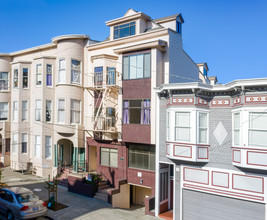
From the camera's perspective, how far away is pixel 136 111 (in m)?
17.9

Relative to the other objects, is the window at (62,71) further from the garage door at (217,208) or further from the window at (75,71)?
the garage door at (217,208)

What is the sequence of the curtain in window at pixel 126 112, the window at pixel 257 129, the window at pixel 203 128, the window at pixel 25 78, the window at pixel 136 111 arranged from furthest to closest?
the window at pixel 25 78 → the curtain in window at pixel 126 112 → the window at pixel 136 111 → the window at pixel 203 128 → the window at pixel 257 129

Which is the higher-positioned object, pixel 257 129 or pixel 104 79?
pixel 104 79

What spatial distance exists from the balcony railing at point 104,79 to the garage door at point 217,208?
905 cm

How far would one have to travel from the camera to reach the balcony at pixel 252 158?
1209cm

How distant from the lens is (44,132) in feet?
76.5

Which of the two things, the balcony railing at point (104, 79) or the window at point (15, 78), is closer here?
the balcony railing at point (104, 79)

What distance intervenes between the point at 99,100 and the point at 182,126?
26.9 feet

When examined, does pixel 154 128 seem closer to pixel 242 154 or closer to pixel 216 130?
pixel 216 130

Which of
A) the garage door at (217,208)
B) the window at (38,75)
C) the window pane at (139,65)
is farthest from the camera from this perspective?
the window at (38,75)

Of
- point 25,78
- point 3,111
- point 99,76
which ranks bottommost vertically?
point 3,111

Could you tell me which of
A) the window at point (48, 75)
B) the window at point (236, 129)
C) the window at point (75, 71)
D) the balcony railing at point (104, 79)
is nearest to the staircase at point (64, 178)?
the window at point (75, 71)

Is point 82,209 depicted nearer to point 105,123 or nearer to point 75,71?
point 105,123

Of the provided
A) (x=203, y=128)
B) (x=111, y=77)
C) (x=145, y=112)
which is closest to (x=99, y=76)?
(x=111, y=77)
